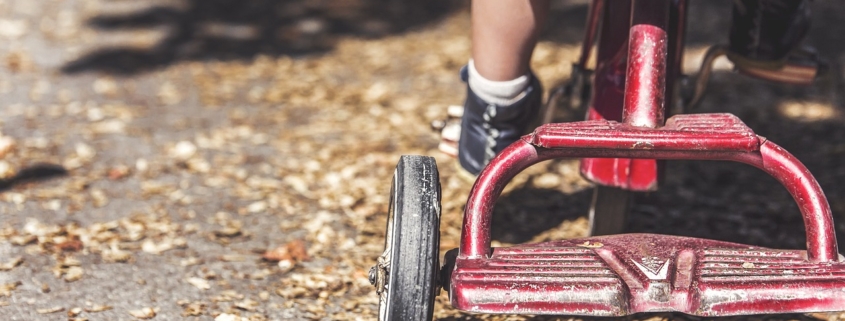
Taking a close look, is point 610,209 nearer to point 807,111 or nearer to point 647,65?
point 647,65

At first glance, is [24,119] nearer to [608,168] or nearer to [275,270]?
[275,270]

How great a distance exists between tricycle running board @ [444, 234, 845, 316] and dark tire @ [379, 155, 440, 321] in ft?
0.16

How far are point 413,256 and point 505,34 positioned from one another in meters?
0.57

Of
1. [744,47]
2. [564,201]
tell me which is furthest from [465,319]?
[744,47]

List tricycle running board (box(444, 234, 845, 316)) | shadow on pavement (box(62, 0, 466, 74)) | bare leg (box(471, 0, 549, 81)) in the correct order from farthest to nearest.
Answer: shadow on pavement (box(62, 0, 466, 74)) → bare leg (box(471, 0, 549, 81)) → tricycle running board (box(444, 234, 845, 316))

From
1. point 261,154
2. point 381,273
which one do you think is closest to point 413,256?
point 381,273

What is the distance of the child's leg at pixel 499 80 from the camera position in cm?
188

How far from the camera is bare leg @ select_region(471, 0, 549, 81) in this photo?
6.12 feet

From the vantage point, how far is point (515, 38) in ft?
6.23

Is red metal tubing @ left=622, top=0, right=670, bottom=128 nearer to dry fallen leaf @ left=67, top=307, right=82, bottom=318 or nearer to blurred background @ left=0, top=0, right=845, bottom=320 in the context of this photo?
blurred background @ left=0, top=0, right=845, bottom=320

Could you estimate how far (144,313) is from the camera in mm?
1985

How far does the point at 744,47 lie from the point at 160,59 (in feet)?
7.95

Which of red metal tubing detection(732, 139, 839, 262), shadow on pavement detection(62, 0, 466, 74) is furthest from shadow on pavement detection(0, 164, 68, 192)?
red metal tubing detection(732, 139, 839, 262)

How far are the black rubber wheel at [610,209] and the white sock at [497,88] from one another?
11.2 inches
